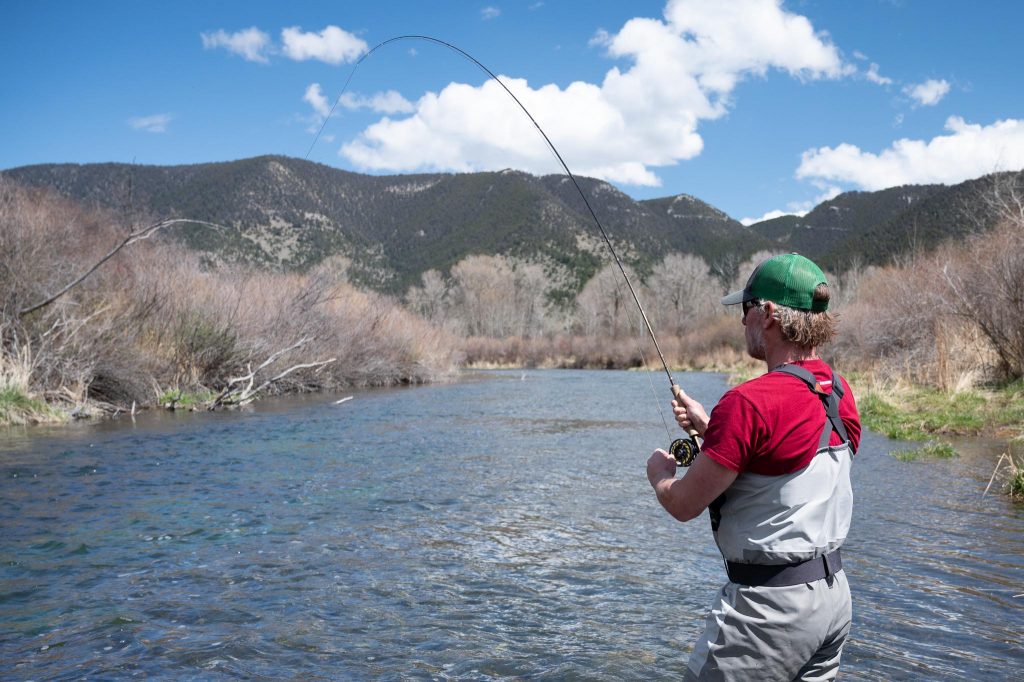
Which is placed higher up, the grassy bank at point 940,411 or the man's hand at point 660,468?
the man's hand at point 660,468

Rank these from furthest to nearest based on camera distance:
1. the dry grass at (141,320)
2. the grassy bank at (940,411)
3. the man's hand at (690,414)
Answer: the dry grass at (141,320), the grassy bank at (940,411), the man's hand at (690,414)

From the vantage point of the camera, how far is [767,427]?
2.33m

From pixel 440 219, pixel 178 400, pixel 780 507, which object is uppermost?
pixel 440 219

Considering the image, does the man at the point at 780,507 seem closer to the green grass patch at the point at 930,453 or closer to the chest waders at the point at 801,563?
the chest waders at the point at 801,563

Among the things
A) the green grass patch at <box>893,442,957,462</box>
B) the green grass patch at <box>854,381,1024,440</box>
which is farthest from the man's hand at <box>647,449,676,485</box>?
the green grass patch at <box>854,381,1024,440</box>

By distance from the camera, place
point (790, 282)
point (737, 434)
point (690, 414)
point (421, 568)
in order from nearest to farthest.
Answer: point (737, 434), point (790, 282), point (690, 414), point (421, 568)

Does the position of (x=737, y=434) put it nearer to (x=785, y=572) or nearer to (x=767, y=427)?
(x=767, y=427)

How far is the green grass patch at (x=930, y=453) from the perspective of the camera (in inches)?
462

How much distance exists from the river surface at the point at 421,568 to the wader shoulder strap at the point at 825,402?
2.63 metres

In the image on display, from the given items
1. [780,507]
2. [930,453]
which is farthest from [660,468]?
[930,453]

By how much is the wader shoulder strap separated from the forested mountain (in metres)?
82.4

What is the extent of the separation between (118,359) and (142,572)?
13.5 meters

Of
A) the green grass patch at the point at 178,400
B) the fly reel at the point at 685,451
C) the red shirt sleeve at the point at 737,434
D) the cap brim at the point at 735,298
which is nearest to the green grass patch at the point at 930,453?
the fly reel at the point at 685,451

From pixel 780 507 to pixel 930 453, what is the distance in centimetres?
1121
